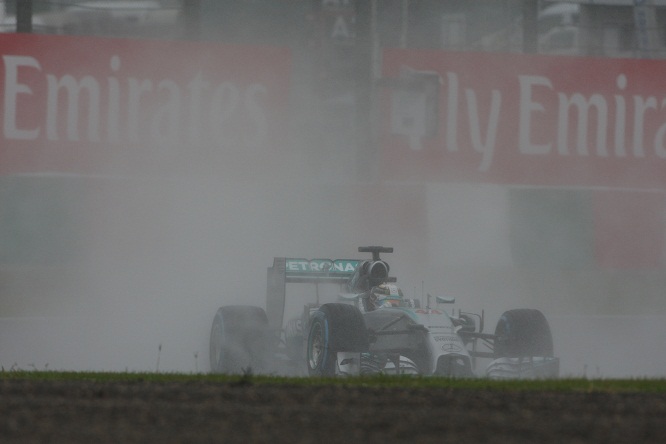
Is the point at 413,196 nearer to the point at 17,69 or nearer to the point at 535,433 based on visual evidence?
the point at 17,69

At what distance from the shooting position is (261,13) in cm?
2877

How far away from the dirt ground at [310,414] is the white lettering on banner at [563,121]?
12.4m

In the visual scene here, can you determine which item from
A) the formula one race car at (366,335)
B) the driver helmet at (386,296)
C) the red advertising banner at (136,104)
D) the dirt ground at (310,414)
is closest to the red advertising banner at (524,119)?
the red advertising banner at (136,104)

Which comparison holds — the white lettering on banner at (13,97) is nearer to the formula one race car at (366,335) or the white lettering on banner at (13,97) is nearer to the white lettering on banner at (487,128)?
the formula one race car at (366,335)

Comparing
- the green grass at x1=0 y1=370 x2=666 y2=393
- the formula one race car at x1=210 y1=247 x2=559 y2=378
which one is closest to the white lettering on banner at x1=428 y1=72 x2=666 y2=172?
the formula one race car at x1=210 y1=247 x2=559 y2=378

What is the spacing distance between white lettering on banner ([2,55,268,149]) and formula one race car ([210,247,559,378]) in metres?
6.07

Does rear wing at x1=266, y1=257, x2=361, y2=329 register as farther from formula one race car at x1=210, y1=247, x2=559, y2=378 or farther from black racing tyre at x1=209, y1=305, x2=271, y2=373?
black racing tyre at x1=209, y1=305, x2=271, y2=373

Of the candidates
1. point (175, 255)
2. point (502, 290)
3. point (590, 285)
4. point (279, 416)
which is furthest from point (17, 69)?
point (279, 416)

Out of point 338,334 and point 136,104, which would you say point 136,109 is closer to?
point 136,104

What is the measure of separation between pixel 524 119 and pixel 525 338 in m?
8.88

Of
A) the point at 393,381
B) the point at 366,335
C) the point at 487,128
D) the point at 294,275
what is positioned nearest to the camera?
the point at 393,381

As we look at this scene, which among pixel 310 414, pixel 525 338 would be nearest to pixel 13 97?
pixel 525 338

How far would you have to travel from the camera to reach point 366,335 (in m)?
11.6

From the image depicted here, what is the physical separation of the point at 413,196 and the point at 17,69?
249 inches
